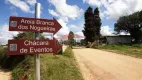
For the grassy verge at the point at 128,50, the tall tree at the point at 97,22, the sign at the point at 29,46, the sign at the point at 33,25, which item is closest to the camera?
the sign at the point at 29,46

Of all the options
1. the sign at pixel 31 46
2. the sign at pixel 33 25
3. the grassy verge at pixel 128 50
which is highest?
the sign at pixel 33 25

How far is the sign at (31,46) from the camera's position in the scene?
417cm

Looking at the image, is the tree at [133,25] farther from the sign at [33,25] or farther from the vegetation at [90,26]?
the sign at [33,25]

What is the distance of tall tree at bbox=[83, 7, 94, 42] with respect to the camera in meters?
40.0

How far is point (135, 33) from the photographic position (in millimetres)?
53250

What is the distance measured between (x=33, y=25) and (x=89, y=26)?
118 feet

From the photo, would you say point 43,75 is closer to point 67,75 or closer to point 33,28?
point 67,75

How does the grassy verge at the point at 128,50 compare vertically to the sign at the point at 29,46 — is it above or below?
below

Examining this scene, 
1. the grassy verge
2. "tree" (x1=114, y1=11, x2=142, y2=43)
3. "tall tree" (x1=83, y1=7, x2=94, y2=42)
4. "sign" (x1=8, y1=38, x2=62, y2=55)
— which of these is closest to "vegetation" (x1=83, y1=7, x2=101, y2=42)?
"tall tree" (x1=83, y1=7, x2=94, y2=42)

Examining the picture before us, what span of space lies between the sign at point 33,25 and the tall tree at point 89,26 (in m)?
35.5

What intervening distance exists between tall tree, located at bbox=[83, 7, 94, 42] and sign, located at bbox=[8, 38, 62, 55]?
35.6 metres

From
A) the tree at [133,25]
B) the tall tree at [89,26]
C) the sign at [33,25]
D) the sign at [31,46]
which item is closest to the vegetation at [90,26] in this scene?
the tall tree at [89,26]

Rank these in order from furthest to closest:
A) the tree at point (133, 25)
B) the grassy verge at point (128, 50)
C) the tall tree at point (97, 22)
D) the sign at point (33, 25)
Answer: the tree at point (133, 25), the tall tree at point (97, 22), the grassy verge at point (128, 50), the sign at point (33, 25)

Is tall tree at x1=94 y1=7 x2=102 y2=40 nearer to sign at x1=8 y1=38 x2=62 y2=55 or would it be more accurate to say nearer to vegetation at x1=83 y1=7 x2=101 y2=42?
vegetation at x1=83 y1=7 x2=101 y2=42
